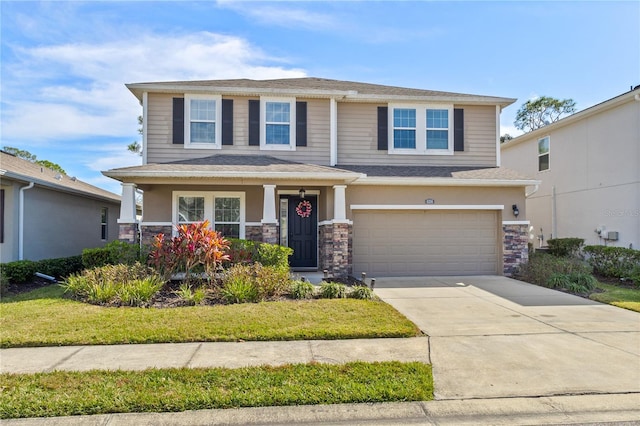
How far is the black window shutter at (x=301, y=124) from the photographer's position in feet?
38.9

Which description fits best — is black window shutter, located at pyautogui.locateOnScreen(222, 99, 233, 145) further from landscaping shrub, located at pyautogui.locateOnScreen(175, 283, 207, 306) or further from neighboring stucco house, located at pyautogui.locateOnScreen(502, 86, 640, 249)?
neighboring stucco house, located at pyautogui.locateOnScreen(502, 86, 640, 249)

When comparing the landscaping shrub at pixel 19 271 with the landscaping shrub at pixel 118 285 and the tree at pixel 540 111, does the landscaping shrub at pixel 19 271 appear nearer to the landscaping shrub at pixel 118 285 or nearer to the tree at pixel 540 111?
the landscaping shrub at pixel 118 285

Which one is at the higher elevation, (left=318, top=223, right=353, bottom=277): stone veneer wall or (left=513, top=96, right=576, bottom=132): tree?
(left=513, top=96, right=576, bottom=132): tree

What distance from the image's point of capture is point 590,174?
532 inches

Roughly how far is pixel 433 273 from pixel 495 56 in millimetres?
6323

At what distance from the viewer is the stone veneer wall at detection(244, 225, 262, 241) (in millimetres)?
11367

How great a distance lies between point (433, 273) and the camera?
11.5 metres

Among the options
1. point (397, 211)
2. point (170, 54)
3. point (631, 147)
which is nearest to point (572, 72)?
point (631, 147)

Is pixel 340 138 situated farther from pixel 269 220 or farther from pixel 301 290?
pixel 301 290

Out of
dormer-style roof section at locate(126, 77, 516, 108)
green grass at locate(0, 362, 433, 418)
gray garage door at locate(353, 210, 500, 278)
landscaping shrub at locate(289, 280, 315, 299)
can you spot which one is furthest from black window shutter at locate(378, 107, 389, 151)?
green grass at locate(0, 362, 433, 418)

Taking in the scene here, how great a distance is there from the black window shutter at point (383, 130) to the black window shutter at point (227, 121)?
448 cm

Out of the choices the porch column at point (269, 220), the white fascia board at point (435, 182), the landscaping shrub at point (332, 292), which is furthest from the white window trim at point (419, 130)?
the landscaping shrub at point (332, 292)

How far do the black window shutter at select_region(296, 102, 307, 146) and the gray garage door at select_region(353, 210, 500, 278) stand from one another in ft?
9.13

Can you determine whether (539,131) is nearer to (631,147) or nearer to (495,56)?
(631,147)
